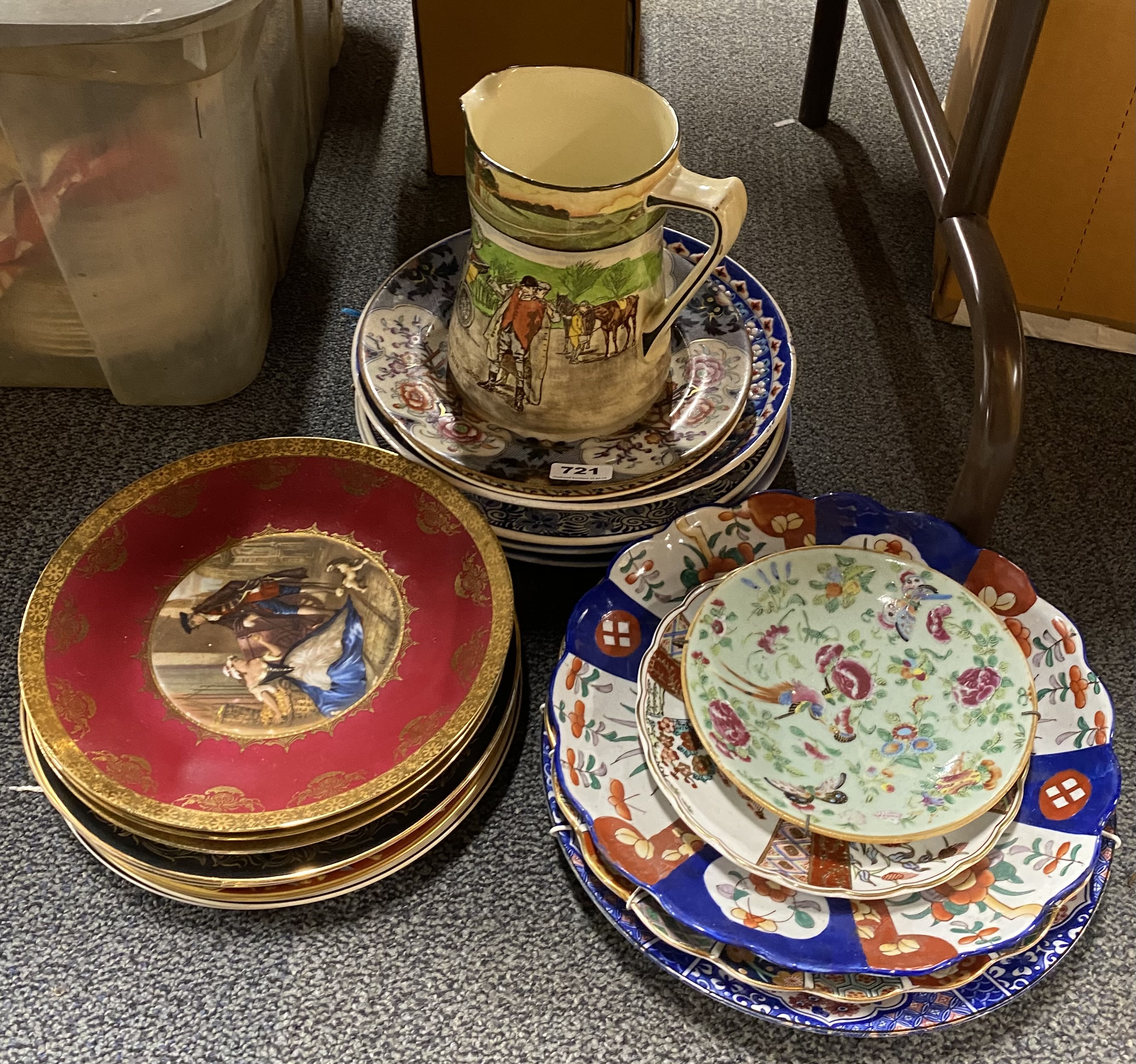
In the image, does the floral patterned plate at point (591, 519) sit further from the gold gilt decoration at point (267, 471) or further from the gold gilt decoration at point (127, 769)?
the gold gilt decoration at point (127, 769)

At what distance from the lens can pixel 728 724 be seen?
0.48 metres

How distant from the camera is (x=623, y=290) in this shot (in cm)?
51

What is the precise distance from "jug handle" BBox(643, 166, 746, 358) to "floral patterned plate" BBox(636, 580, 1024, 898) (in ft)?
0.64

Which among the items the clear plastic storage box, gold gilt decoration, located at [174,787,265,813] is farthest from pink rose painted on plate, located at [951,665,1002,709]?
the clear plastic storage box

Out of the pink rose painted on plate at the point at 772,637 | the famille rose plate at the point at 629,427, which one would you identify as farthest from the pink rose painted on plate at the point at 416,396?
the pink rose painted on plate at the point at 772,637

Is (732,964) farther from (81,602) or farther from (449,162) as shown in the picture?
(449,162)

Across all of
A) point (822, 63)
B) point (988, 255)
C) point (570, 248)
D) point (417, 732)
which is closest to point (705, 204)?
point (570, 248)

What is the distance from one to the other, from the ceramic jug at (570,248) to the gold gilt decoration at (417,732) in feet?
0.53

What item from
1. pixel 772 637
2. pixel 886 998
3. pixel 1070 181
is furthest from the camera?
pixel 1070 181

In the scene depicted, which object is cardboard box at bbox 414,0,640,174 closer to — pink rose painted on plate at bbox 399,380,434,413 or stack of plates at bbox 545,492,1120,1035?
pink rose painted on plate at bbox 399,380,434,413

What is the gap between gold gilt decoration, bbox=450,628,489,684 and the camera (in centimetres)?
48

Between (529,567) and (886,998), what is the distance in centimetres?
29

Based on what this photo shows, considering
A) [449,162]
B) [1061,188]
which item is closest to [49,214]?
[449,162]

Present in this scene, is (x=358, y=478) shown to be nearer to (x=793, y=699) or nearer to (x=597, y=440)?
(x=597, y=440)
